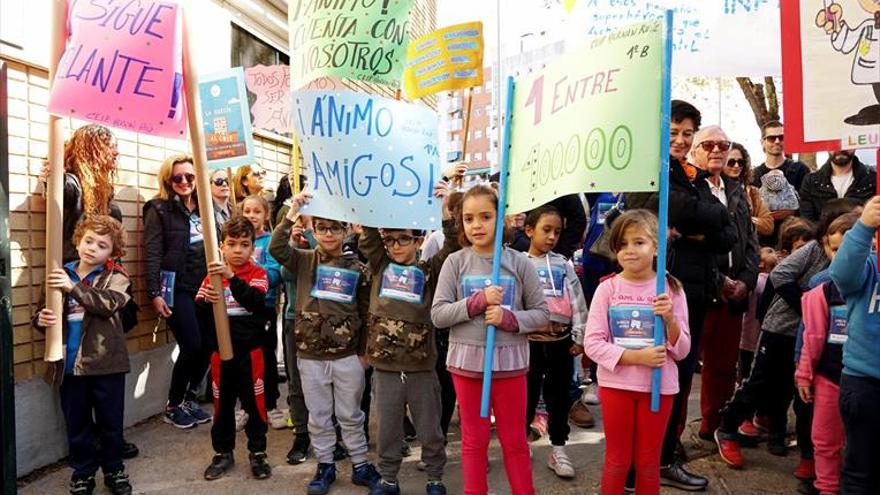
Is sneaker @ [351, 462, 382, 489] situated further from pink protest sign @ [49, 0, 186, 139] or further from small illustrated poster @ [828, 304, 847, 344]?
small illustrated poster @ [828, 304, 847, 344]

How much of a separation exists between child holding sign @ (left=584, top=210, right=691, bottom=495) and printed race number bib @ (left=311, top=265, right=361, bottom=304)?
1473mm

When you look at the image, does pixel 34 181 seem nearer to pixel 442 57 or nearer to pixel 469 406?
pixel 442 57

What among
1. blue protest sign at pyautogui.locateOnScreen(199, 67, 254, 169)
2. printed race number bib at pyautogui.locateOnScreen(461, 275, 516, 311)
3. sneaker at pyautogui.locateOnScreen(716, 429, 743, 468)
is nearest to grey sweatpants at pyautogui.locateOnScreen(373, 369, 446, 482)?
printed race number bib at pyautogui.locateOnScreen(461, 275, 516, 311)

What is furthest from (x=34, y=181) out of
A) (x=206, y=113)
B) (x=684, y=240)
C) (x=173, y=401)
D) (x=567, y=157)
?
(x=684, y=240)

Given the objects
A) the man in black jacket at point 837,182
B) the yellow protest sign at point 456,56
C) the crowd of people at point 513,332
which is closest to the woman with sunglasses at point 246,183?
the crowd of people at point 513,332

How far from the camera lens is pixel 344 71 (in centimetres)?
400

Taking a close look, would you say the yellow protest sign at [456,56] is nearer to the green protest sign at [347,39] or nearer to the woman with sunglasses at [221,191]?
the green protest sign at [347,39]

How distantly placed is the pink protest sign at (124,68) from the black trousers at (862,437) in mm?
3601

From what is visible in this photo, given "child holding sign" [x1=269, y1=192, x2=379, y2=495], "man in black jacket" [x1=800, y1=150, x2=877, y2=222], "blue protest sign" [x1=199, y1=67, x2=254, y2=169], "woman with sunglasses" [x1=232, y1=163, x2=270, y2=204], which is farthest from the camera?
"woman with sunglasses" [x1=232, y1=163, x2=270, y2=204]

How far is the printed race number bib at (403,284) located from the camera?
12.2ft

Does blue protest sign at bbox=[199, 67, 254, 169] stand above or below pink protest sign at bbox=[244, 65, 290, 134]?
below

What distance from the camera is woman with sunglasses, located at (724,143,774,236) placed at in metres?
4.90

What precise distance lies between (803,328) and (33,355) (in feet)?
15.3

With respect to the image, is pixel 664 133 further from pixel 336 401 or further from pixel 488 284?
pixel 336 401
